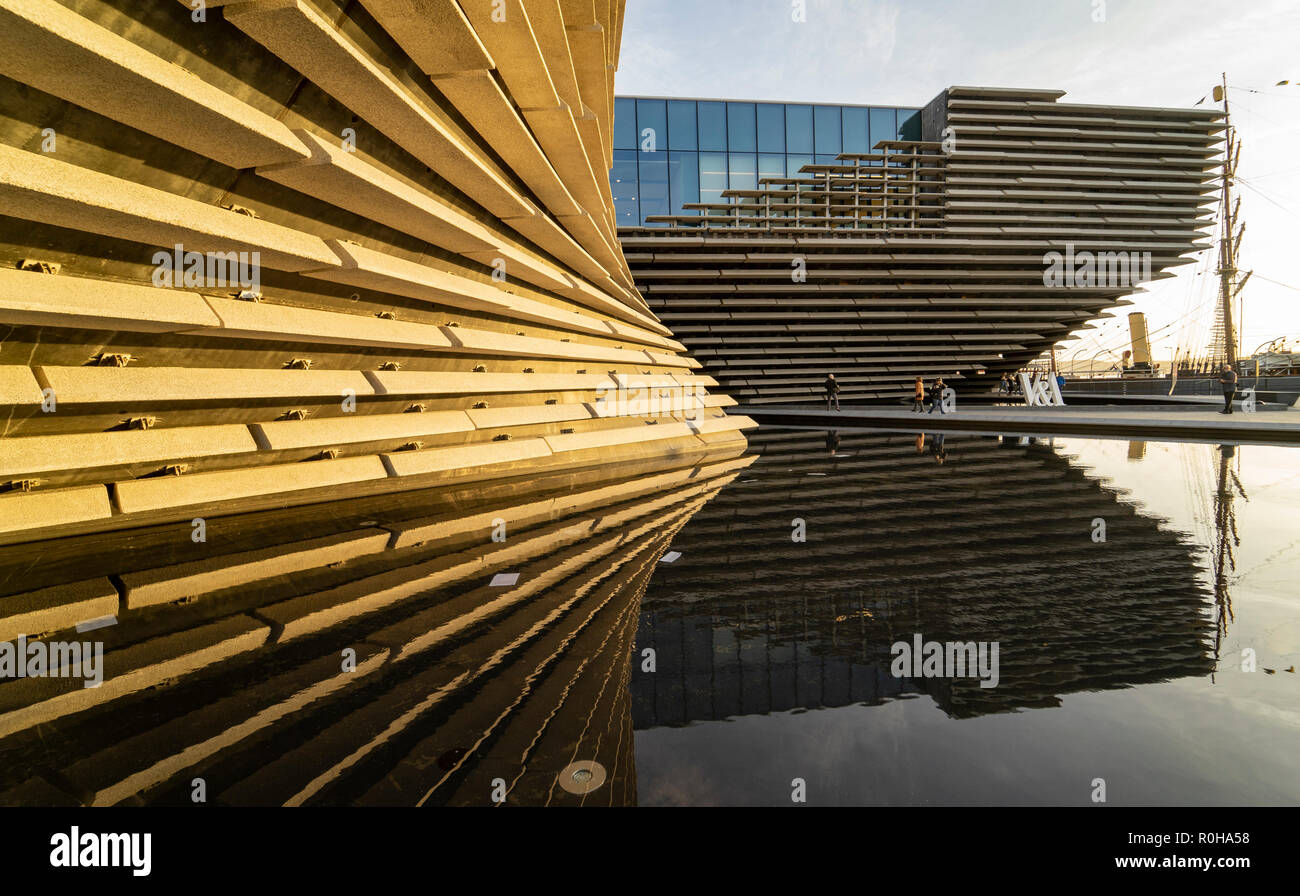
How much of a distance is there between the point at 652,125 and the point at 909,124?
10.4 meters

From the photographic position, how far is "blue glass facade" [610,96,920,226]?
26.7 metres

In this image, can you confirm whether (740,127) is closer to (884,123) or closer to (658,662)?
(884,123)

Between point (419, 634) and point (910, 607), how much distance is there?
2.44m

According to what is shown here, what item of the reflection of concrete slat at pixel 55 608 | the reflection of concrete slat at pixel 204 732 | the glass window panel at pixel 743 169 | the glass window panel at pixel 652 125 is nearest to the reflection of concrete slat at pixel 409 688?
the reflection of concrete slat at pixel 204 732

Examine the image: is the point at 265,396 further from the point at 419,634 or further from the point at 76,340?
the point at 419,634

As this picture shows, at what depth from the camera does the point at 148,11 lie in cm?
330

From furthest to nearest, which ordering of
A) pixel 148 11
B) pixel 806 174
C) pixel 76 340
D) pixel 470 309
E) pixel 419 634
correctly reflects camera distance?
pixel 806 174
pixel 470 309
pixel 76 340
pixel 148 11
pixel 419 634

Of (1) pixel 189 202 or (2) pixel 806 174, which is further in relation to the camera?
(2) pixel 806 174

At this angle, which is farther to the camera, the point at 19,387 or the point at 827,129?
the point at 827,129

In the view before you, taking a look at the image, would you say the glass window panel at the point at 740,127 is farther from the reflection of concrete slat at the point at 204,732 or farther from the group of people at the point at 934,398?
the reflection of concrete slat at the point at 204,732

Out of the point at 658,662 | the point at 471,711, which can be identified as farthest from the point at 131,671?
the point at 658,662

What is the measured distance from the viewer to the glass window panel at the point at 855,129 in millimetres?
28297

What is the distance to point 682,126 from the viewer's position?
26859 millimetres
